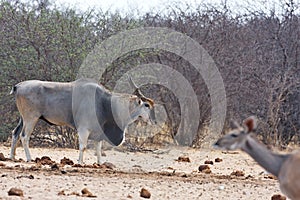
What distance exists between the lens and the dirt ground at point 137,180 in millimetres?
8646

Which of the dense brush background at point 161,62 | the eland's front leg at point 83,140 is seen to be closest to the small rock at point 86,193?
the eland's front leg at point 83,140

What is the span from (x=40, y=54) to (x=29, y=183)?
8.06 meters

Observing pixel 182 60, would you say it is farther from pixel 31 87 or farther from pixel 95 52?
pixel 31 87

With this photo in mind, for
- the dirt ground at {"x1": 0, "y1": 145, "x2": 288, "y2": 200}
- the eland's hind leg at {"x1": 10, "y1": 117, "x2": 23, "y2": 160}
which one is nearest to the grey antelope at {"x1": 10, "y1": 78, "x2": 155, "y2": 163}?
the eland's hind leg at {"x1": 10, "y1": 117, "x2": 23, "y2": 160}

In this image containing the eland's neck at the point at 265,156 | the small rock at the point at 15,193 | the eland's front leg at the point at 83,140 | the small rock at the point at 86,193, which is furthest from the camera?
the eland's front leg at the point at 83,140

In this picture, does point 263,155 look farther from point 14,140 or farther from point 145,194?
point 14,140

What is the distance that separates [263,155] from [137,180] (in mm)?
3734

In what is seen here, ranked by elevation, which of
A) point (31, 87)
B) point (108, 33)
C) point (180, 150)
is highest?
point (108, 33)

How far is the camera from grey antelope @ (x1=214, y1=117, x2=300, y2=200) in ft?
19.8

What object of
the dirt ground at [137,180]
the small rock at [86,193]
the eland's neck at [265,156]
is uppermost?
the eland's neck at [265,156]

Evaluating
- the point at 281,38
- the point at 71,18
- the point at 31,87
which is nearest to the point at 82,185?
the point at 31,87

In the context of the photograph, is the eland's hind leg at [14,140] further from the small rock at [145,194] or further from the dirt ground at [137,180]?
the small rock at [145,194]

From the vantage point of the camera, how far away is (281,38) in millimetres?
18297

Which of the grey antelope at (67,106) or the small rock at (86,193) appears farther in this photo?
the grey antelope at (67,106)
